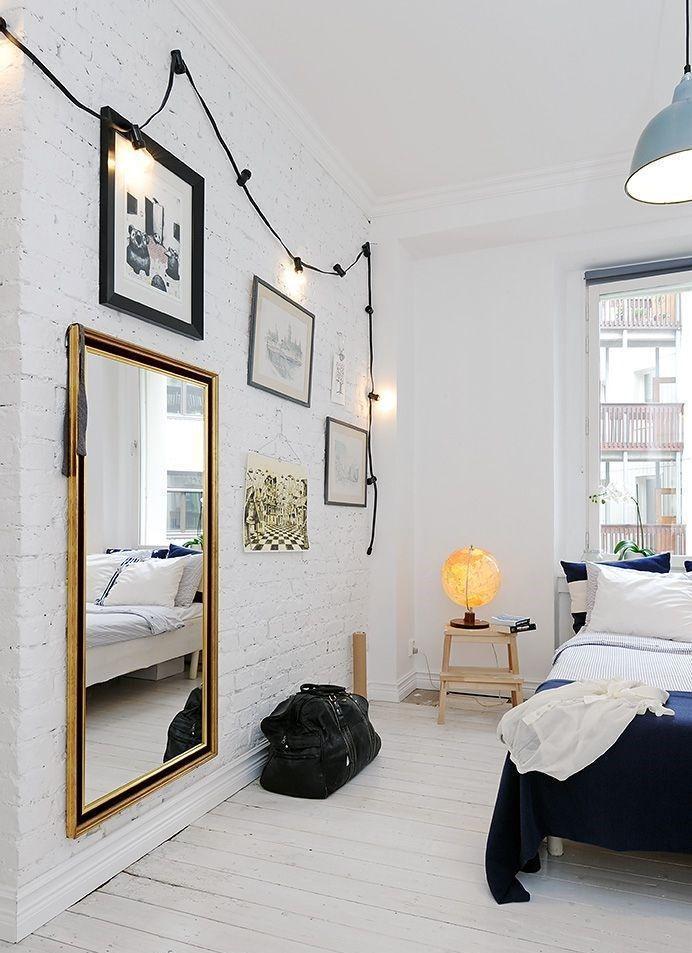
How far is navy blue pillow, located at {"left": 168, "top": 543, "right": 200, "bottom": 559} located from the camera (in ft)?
8.75

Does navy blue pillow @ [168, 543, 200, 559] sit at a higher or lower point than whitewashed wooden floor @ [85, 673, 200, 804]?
higher

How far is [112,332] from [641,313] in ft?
11.3

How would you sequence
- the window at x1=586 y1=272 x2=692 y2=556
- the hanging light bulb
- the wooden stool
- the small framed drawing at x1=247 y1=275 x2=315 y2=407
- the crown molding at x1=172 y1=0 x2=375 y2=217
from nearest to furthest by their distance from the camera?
the hanging light bulb → the crown molding at x1=172 y1=0 x2=375 y2=217 → the small framed drawing at x1=247 y1=275 x2=315 y2=407 → the wooden stool → the window at x1=586 y1=272 x2=692 y2=556

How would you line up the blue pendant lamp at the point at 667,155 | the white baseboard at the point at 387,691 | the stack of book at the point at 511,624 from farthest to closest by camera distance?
the white baseboard at the point at 387,691 → the stack of book at the point at 511,624 → the blue pendant lamp at the point at 667,155

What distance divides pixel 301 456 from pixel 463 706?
1776 mm

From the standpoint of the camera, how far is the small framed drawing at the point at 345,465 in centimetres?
397

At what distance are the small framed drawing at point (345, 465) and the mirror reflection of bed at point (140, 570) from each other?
1.23 m

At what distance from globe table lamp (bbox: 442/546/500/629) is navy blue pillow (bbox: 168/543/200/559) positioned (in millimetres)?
1932

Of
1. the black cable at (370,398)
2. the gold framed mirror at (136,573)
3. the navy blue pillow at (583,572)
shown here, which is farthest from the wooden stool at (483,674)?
the gold framed mirror at (136,573)

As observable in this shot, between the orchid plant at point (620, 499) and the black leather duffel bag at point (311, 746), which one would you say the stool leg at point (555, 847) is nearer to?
the black leather duffel bag at point (311, 746)

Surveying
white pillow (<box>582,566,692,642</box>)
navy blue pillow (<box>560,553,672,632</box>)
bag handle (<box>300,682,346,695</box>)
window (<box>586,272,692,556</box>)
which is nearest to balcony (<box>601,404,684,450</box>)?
window (<box>586,272,692,556</box>)

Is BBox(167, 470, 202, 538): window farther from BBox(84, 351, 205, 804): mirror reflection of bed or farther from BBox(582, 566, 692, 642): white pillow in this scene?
BBox(582, 566, 692, 642): white pillow

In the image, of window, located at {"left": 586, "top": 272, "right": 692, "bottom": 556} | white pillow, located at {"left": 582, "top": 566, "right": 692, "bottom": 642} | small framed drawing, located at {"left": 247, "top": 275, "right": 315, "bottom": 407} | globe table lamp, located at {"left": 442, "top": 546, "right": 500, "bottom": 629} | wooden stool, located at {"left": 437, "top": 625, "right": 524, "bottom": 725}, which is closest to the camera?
small framed drawing, located at {"left": 247, "top": 275, "right": 315, "bottom": 407}

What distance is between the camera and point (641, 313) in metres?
4.62
